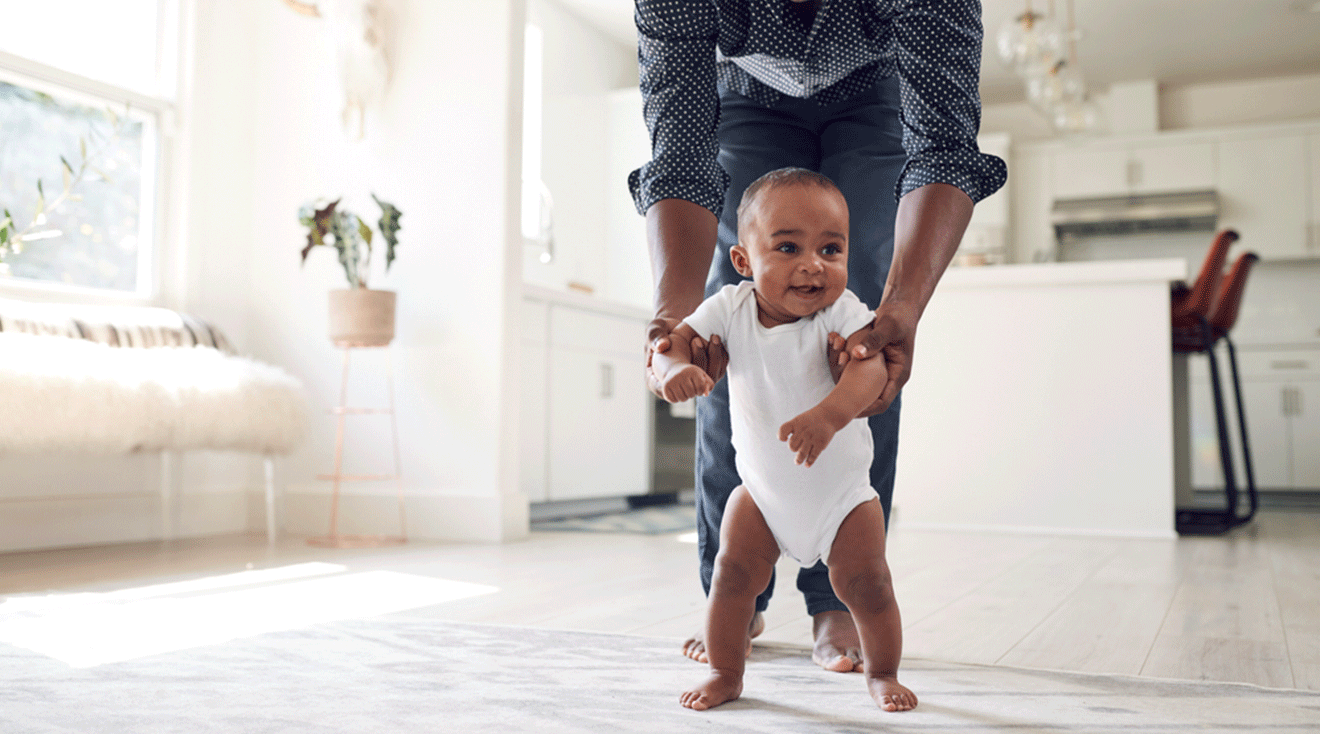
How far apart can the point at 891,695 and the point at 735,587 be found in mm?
193

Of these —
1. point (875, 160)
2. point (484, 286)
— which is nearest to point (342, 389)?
point (484, 286)

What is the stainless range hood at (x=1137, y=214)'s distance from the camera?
6.59 metres

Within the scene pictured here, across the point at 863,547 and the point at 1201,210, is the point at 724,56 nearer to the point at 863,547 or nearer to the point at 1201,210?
the point at 863,547

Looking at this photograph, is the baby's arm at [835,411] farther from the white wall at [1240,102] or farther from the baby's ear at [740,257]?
the white wall at [1240,102]

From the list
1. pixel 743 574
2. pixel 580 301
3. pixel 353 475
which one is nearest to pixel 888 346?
pixel 743 574

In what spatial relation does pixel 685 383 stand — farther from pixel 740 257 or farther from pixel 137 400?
pixel 137 400

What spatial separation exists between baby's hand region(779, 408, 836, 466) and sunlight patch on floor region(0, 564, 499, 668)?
967 mm

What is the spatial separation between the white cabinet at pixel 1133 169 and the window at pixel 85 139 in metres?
5.54

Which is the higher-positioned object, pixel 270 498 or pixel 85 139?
pixel 85 139

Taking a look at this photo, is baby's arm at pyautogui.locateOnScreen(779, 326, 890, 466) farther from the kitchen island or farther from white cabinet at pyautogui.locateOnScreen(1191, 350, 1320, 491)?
white cabinet at pyautogui.locateOnScreen(1191, 350, 1320, 491)

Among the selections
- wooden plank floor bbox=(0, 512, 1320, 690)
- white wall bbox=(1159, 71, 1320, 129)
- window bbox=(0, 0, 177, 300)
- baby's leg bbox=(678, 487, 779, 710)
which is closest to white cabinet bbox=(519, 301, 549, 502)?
wooden plank floor bbox=(0, 512, 1320, 690)

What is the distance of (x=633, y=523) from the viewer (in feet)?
12.8

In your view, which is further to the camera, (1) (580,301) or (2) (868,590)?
(1) (580,301)

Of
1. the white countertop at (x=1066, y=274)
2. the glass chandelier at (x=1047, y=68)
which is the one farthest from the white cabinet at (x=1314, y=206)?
the white countertop at (x=1066, y=274)
